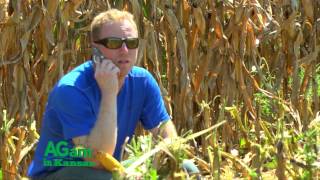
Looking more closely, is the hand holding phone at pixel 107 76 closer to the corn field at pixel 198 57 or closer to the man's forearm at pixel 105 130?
the man's forearm at pixel 105 130

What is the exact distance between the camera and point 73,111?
2648mm

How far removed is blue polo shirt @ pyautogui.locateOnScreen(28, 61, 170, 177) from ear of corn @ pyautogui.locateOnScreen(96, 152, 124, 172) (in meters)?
0.18

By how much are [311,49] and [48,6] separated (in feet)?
5.56

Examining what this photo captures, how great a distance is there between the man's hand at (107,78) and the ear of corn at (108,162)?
0.30 meters

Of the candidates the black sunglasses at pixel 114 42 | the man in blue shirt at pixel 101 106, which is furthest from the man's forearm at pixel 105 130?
the black sunglasses at pixel 114 42

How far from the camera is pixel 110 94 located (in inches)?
104

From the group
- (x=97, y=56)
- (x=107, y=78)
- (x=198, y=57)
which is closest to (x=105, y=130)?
(x=107, y=78)

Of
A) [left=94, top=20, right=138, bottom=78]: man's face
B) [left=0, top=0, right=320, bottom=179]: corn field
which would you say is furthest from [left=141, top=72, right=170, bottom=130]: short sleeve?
[left=0, top=0, right=320, bottom=179]: corn field

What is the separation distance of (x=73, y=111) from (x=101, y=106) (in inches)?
4.0

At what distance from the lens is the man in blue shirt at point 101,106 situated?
260 centimetres

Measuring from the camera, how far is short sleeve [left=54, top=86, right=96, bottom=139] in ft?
8.59

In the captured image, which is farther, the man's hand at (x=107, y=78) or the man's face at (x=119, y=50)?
the man's face at (x=119, y=50)

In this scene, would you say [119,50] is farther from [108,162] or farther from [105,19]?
[108,162]

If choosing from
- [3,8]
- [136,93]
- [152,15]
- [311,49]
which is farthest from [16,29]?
[311,49]
